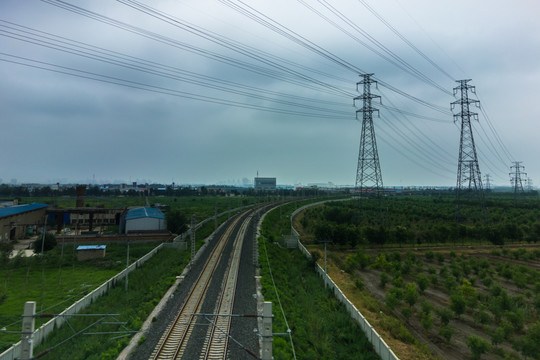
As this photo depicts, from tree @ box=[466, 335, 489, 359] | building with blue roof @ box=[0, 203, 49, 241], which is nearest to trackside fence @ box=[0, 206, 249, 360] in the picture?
tree @ box=[466, 335, 489, 359]

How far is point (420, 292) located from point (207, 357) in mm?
21156

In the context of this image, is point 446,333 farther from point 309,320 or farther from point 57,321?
point 57,321

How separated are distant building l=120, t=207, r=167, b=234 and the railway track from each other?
25.0m

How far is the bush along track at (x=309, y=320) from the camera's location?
1639cm

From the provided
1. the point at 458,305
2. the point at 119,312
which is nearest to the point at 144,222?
the point at 119,312

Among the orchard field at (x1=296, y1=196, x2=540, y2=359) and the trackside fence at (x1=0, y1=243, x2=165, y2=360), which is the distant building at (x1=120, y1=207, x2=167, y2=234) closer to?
the orchard field at (x1=296, y1=196, x2=540, y2=359)

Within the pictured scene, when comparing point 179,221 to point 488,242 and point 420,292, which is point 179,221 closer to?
point 420,292

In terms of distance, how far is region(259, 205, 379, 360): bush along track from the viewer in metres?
16.4

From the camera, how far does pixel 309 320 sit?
20281mm

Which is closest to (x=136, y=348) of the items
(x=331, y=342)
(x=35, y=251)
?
(x=331, y=342)

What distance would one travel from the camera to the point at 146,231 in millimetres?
54125

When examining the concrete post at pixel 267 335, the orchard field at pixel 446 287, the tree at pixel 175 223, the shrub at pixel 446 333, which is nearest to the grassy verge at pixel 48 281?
the tree at pixel 175 223

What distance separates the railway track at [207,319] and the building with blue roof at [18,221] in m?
36.1

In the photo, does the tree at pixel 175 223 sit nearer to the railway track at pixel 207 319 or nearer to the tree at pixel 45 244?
the tree at pixel 45 244
